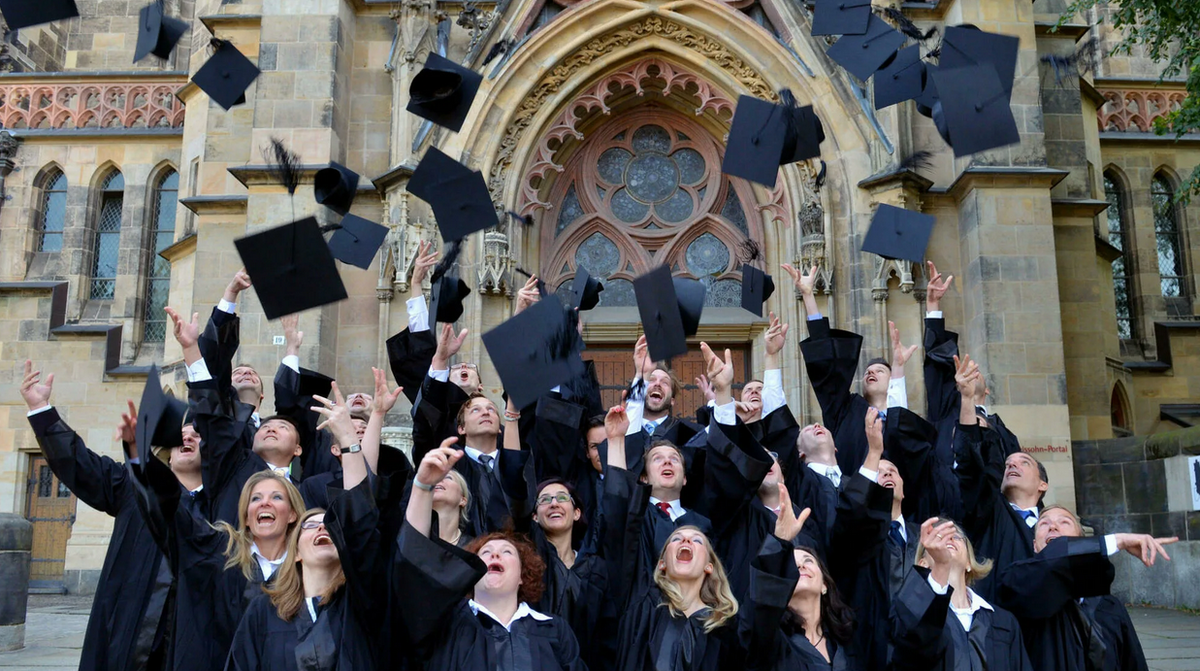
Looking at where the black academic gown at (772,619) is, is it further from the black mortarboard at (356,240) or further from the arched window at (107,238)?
the arched window at (107,238)

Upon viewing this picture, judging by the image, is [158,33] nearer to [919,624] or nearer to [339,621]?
[339,621]

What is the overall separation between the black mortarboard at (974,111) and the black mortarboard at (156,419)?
448cm

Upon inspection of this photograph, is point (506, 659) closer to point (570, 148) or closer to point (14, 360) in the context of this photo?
point (570, 148)

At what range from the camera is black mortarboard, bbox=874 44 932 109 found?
26.7 feet

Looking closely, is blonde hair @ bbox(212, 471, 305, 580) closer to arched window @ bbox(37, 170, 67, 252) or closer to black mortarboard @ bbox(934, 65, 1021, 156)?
black mortarboard @ bbox(934, 65, 1021, 156)

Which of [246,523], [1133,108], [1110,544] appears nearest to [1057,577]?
[1110,544]

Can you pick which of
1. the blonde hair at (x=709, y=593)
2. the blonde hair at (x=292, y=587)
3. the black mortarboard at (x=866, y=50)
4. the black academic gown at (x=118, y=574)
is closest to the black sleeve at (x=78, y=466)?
the black academic gown at (x=118, y=574)

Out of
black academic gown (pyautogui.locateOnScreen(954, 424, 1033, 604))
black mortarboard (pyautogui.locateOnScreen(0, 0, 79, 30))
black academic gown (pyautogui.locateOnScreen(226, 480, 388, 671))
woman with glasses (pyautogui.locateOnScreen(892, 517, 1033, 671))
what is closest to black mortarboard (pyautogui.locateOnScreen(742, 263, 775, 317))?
black academic gown (pyautogui.locateOnScreen(954, 424, 1033, 604))

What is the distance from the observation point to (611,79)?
1195cm

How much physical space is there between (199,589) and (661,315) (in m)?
2.71

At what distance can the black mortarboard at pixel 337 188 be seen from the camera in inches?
327

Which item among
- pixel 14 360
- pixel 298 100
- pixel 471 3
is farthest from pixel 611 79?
pixel 14 360

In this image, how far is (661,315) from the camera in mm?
5742

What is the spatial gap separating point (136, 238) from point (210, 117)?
5.14 meters
